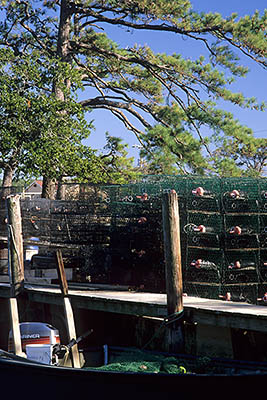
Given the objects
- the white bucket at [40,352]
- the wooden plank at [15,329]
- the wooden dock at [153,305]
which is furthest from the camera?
the wooden plank at [15,329]

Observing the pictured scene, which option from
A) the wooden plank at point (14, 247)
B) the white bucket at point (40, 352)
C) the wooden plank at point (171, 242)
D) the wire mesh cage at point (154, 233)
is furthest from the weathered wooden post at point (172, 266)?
the wooden plank at point (14, 247)

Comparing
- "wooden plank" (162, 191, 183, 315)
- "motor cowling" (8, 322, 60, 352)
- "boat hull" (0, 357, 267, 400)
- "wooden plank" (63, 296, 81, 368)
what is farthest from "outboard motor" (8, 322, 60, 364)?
"wooden plank" (162, 191, 183, 315)

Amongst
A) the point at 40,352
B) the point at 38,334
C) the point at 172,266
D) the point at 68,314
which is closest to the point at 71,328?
the point at 68,314

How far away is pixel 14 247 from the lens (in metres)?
9.41

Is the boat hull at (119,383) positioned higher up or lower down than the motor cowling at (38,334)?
lower down

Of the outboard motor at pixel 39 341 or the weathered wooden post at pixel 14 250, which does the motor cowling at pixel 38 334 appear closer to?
the outboard motor at pixel 39 341

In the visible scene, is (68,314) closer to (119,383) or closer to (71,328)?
(71,328)

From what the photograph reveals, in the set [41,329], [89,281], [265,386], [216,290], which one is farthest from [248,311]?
[89,281]

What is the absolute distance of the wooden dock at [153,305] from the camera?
22.6 ft

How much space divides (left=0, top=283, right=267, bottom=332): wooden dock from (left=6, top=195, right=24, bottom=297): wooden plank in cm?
21

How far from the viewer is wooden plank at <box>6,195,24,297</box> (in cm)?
938

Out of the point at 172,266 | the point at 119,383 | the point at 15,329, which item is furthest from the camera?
the point at 15,329

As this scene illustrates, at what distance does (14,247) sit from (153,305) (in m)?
2.97

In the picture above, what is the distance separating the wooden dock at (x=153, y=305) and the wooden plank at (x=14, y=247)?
0.70 feet
